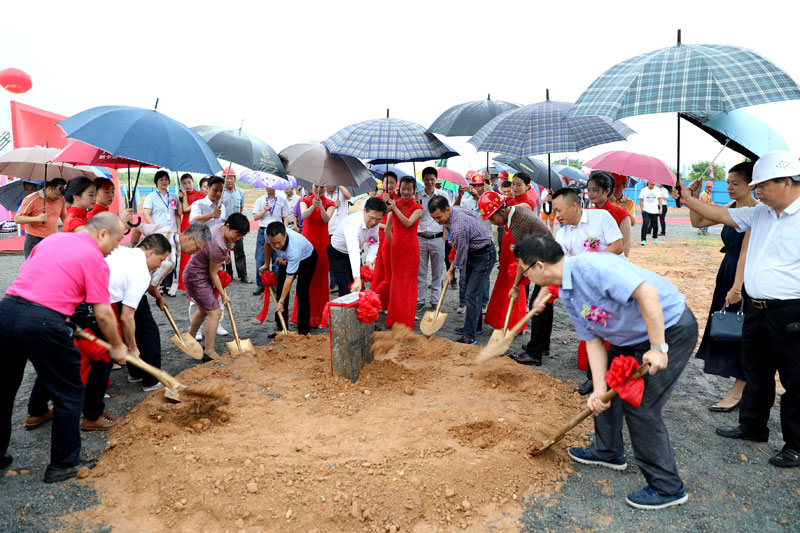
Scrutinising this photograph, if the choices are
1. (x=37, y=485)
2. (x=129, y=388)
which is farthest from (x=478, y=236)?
(x=37, y=485)

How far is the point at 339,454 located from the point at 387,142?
3652 mm

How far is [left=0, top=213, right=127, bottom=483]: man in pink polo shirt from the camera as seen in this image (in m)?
2.93

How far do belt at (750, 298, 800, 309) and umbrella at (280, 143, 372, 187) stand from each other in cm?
433

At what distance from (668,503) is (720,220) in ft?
6.60

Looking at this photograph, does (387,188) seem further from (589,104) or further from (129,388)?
(129,388)

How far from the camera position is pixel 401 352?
5.54 m

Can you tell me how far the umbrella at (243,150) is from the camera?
609 cm

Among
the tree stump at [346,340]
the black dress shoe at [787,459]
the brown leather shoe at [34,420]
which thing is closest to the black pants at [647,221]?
the black dress shoe at [787,459]

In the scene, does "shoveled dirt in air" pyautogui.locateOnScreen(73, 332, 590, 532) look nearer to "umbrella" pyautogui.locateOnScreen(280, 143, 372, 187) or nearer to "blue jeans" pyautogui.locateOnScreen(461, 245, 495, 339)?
"blue jeans" pyautogui.locateOnScreen(461, 245, 495, 339)

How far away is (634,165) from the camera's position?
7.48 meters

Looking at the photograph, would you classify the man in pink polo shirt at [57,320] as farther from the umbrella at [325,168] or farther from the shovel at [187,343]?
the umbrella at [325,168]

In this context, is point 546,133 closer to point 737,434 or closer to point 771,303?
point 771,303

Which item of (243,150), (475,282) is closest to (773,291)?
(475,282)

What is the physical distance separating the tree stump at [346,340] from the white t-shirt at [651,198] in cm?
1281
